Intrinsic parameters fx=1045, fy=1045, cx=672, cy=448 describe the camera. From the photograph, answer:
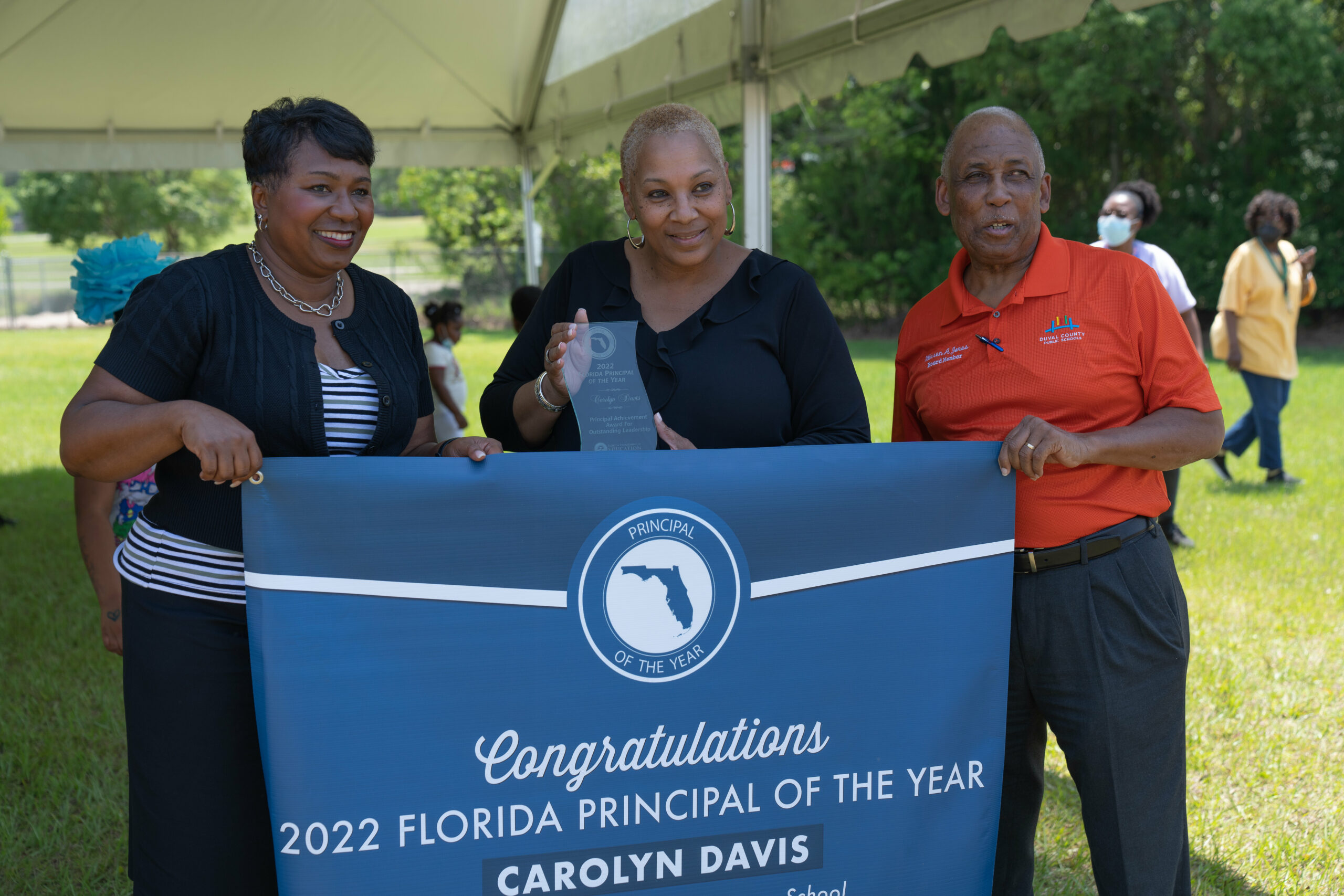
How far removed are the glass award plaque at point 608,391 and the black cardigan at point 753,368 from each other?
0.07 meters

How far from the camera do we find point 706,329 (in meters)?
2.15

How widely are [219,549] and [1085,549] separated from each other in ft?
5.49

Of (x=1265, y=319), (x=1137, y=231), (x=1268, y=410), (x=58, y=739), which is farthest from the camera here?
(x=1268, y=410)

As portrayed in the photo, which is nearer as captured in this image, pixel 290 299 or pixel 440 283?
pixel 290 299

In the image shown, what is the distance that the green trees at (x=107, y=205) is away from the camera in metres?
39.2

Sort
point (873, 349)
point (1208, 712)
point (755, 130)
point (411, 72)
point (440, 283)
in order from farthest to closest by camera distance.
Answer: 1. point (440, 283)
2. point (873, 349)
3. point (411, 72)
4. point (755, 130)
5. point (1208, 712)

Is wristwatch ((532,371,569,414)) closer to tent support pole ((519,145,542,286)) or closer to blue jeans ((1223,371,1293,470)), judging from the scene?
blue jeans ((1223,371,1293,470))

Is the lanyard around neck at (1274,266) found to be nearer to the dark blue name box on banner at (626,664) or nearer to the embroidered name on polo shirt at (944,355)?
the embroidered name on polo shirt at (944,355)

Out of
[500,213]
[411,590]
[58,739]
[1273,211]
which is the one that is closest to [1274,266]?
[1273,211]

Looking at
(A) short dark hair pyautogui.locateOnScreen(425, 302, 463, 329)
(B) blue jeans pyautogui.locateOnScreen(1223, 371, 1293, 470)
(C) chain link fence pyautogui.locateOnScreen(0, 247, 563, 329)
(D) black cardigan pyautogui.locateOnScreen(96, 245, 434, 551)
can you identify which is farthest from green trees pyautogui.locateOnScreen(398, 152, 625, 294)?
(D) black cardigan pyautogui.locateOnScreen(96, 245, 434, 551)

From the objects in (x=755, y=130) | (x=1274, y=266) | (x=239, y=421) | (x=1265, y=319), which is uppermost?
(x=755, y=130)

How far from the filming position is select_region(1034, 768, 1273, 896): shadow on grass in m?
2.96

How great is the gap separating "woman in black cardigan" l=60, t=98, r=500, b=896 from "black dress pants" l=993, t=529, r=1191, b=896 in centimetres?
119

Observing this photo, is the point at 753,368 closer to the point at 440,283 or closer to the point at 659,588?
the point at 659,588
